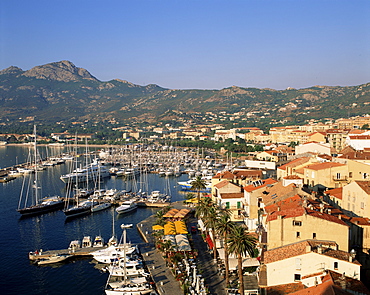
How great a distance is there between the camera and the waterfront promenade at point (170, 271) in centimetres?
2378

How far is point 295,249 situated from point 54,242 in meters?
24.3

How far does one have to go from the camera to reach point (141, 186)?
218 ft

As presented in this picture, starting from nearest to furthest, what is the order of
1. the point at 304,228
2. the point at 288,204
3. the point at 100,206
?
the point at 304,228 < the point at 288,204 < the point at 100,206

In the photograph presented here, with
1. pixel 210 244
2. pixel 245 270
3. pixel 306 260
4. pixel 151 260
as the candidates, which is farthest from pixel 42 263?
pixel 306 260

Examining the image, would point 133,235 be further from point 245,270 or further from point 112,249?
point 245,270

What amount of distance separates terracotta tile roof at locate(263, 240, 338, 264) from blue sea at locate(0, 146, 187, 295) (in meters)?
11.7

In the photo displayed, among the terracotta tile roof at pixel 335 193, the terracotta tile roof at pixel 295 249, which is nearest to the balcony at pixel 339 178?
the terracotta tile roof at pixel 335 193

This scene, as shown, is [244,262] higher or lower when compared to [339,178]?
lower

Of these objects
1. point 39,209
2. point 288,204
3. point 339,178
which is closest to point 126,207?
point 39,209

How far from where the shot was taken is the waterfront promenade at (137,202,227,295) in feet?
78.0

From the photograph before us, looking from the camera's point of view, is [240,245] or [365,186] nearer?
[240,245]

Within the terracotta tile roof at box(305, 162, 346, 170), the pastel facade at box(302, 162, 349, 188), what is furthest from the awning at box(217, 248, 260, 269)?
the terracotta tile roof at box(305, 162, 346, 170)

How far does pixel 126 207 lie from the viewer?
1892 inches

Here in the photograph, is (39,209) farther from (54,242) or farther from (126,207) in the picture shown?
(54,242)
